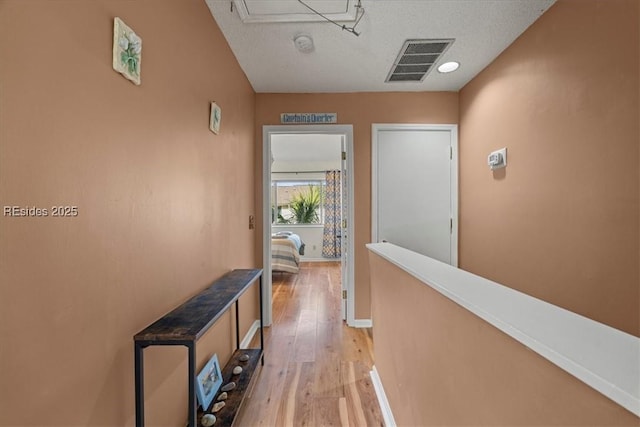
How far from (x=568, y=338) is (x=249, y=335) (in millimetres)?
2506

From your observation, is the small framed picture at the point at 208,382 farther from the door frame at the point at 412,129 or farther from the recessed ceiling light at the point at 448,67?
the recessed ceiling light at the point at 448,67

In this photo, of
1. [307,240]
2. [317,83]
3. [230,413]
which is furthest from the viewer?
[307,240]

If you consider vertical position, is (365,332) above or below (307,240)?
below

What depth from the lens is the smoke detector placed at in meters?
1.93

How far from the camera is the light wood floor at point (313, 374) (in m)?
1.62

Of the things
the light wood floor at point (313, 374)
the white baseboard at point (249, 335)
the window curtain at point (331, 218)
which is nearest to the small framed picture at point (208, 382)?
the light wood floor at point (313, 374)

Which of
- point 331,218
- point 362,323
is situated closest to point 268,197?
point 362,323

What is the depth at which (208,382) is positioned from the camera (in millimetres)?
1531

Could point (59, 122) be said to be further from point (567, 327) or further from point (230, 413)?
point (230, 413)

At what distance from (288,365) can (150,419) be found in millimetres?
1200

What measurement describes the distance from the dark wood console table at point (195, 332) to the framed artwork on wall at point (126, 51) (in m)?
0.87

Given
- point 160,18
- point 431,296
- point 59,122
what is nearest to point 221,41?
point 160,18

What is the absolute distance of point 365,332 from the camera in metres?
2.73

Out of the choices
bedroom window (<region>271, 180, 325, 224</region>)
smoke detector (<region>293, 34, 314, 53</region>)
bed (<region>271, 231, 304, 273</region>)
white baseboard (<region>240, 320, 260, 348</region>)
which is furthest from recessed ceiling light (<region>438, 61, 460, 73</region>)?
bedroom window (<region>271, 180, 325, 224</region>)
